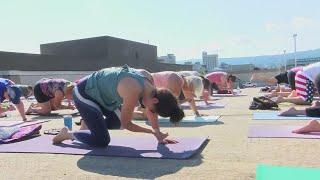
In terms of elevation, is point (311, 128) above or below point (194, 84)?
below

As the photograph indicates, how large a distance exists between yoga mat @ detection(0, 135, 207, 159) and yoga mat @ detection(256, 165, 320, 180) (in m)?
0.92

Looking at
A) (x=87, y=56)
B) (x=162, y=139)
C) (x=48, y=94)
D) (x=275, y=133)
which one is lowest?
(x=275, y=133)

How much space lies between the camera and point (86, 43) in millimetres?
47188

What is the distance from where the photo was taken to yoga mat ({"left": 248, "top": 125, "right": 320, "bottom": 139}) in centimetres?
592

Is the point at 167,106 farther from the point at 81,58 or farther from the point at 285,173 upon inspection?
the point at 81,58

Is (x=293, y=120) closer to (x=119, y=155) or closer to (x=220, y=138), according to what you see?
(x=220, y=138)

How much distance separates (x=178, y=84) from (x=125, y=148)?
319 centimetres

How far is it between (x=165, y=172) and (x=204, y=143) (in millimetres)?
1535

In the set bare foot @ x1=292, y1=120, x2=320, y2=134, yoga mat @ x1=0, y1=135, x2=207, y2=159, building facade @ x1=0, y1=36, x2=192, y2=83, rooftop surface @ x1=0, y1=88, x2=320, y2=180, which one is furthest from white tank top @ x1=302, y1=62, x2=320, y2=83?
building facade @ x1=0, y1=36, x2=192, y2=83

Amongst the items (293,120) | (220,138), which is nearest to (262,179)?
(220,138)

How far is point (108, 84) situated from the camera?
5.03m

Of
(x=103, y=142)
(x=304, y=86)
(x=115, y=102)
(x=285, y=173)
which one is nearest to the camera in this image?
(x=285, y=173)

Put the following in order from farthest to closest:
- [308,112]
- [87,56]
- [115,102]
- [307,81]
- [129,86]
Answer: [87,56] → [307,81] → [308,112] → [115,102] → [129,86]

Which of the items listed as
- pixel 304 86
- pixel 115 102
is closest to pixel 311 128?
pixel 115 102
